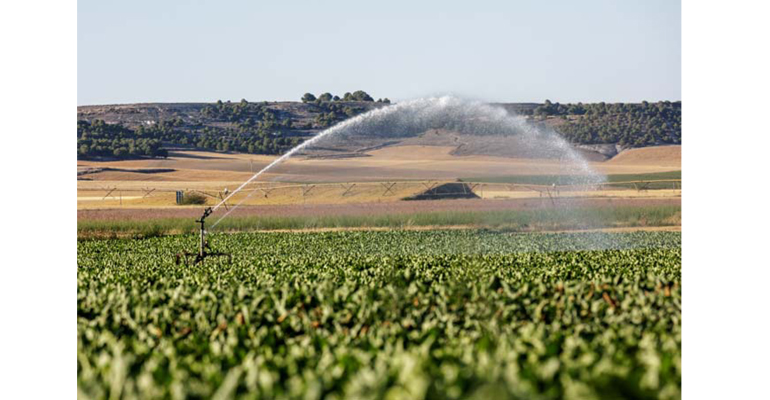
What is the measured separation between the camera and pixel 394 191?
72.9m

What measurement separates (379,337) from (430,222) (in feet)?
125

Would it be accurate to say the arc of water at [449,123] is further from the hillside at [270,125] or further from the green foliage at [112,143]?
the green foliage at [112,143]

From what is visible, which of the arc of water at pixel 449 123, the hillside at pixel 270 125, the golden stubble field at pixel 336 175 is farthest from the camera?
the hillside at pixel 270 125

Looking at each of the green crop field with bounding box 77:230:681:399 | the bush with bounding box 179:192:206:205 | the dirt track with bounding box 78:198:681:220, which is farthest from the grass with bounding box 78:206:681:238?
the green crop field with bounding box 77:230:681:399

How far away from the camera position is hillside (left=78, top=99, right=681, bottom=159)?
98.4 meters

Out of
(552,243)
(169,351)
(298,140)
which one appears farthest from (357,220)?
(298,140)

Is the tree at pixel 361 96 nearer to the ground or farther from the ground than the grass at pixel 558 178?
farther from the ground

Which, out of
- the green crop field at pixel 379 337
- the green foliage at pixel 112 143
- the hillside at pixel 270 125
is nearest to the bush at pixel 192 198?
the hillside at pixel 270 125

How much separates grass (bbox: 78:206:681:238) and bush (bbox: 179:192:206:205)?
88.2 feet

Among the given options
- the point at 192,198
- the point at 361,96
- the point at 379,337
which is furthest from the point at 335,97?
the point at 379,337

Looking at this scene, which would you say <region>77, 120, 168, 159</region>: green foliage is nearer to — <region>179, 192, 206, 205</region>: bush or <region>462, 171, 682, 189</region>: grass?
<region>179, 192, 206, 205</region>: bush

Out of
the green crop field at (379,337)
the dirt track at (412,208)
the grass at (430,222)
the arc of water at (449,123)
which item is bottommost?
the grass at (430,222)

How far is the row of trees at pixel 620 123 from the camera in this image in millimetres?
98062

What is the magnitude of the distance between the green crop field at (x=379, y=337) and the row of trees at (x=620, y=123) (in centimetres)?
8606
